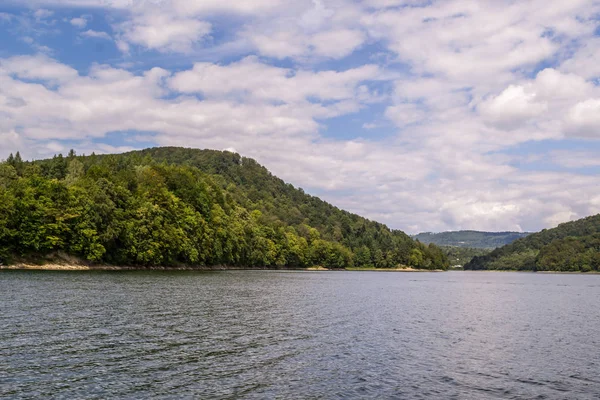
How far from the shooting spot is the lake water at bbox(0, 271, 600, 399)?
24.8 meters

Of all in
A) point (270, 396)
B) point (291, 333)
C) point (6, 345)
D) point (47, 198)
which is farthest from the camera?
point (47, 198)

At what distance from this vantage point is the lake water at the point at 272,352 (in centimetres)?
2484

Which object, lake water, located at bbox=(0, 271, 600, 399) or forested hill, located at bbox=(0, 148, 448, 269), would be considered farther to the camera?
forested hill, located at bbox=(0, 148, 448, 269)

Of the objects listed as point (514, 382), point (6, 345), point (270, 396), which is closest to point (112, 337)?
point (6, 345)

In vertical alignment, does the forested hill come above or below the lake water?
above

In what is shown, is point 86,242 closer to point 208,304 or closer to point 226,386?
point 208,304

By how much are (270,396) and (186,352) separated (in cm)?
1033

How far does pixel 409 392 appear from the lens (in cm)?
2536

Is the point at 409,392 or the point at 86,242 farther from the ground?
the point at 86,242

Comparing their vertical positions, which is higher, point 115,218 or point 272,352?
point 115,218

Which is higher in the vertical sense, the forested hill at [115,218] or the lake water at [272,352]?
the forested hill at [115,218]

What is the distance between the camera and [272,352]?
33.4m

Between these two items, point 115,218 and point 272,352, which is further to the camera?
point 115,218

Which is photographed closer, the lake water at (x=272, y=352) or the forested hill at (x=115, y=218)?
the lake water at (x=272, y=352)
